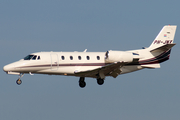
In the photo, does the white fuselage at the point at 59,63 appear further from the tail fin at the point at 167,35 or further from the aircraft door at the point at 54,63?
the tail fin at the point at 167,35

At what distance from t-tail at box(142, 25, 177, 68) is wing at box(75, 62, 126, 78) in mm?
3816

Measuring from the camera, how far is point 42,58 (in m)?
39.3

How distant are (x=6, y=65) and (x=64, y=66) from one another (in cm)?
559

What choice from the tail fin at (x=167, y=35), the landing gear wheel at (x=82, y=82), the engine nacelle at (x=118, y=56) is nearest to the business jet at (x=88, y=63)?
the engine nacelle at (x=118, y=56)

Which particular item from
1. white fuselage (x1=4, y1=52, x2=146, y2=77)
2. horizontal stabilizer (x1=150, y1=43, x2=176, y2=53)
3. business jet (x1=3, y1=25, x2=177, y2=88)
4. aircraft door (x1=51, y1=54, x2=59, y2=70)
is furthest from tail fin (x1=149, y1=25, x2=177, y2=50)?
aircraft door (x1=51, y1=54, x2=59, y2=70)

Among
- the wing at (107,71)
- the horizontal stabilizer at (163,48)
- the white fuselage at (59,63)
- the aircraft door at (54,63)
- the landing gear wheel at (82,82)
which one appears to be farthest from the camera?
the landing gear wheel at (82,82)

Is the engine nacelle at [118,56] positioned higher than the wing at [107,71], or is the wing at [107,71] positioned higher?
the engine nacelle at [118,56]

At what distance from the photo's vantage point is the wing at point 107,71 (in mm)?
38344

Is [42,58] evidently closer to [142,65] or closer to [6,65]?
[6,65]

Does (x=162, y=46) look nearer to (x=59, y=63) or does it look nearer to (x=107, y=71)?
(x=107, y=71)

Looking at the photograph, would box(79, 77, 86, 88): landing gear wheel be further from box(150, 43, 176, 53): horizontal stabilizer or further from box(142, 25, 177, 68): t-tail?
box(150, 43, 176, 53): horizontal stabilizer

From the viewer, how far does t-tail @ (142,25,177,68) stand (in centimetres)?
4202

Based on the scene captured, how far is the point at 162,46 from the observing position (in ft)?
135

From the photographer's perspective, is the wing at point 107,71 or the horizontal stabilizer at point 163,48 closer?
the wing at point 107,71
